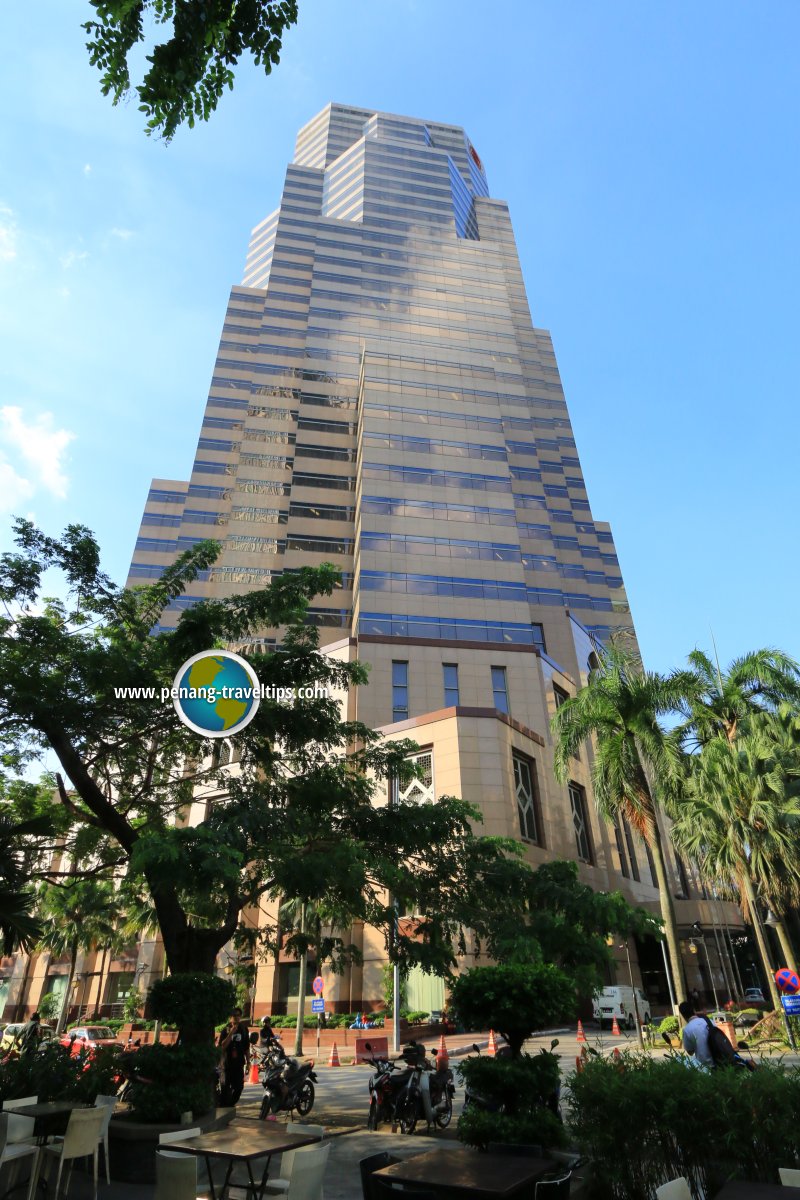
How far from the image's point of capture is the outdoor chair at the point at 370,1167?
5.42m

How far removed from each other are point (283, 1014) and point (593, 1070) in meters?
37.4

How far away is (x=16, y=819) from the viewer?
17.4m

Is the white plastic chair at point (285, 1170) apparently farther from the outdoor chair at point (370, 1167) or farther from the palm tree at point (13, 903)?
the palm tree at point (13, 903)

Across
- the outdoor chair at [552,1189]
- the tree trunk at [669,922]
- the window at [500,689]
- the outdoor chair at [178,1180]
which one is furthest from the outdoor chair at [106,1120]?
the window at [500,689]

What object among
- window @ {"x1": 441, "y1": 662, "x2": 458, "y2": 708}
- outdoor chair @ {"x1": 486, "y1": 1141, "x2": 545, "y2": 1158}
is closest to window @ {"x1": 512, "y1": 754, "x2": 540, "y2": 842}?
window @ {"x1": 441, "y1": 662, "x2": 458, "y2": 708}

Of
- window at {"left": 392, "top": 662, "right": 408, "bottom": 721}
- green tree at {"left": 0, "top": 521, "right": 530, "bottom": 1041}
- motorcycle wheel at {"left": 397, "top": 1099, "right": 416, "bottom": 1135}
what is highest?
window at {"left": 392, "top": 662, "right": 408, "bottom": 721}

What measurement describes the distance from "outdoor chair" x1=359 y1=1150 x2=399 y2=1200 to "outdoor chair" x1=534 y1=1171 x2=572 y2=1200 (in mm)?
1407

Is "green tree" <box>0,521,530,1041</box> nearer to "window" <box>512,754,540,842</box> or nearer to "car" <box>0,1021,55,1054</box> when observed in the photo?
"car" <box>0,1021,55,1054</box>

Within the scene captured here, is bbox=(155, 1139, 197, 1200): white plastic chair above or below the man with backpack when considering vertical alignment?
below

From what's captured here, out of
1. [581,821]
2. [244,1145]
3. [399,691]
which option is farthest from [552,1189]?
[581,821]

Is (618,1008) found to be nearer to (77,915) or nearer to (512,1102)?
(77,915)

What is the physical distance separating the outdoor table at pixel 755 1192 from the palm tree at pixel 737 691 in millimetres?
25846

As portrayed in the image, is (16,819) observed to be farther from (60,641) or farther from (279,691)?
(279,691)

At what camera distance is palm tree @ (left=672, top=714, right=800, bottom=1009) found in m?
24.8
